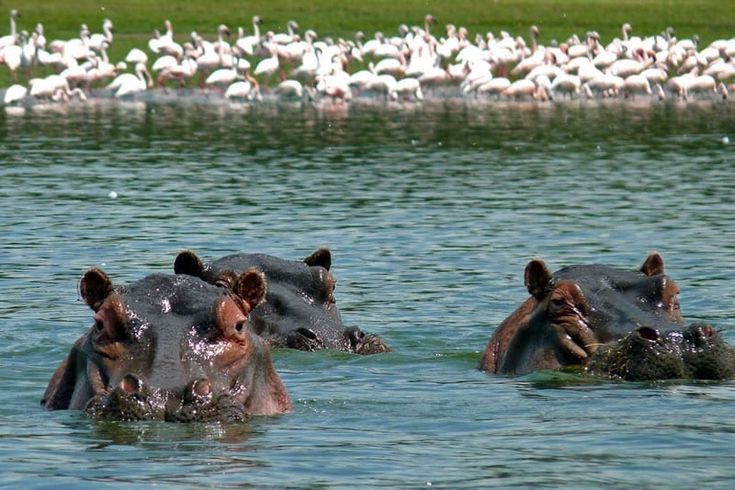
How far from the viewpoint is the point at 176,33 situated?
61.8 meters

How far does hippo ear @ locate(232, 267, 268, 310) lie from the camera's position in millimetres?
8750

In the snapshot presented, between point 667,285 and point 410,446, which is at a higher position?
point 667,285

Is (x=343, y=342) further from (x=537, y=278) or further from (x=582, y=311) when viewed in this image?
(x=582, y=311)

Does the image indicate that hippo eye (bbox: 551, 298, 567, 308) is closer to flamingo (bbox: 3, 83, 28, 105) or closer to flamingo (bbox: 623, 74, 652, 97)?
flamingo (bbox: 3, 83, 28, 105)

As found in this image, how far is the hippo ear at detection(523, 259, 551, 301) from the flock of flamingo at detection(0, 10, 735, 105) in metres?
37.7

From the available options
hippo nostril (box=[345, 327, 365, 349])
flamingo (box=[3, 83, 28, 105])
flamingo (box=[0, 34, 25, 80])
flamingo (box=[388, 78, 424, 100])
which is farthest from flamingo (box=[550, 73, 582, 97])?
hippo nostril (box=[345, 327, 365, 349])

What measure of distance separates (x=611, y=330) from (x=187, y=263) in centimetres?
245

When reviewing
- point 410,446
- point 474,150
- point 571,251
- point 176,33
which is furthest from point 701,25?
point 410,446

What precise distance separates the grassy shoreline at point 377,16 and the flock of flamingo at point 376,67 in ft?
6.82

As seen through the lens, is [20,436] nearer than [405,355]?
Yes

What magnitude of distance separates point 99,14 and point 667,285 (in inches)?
2054

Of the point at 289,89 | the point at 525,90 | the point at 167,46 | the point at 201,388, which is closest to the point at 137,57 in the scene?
the point at 167,46

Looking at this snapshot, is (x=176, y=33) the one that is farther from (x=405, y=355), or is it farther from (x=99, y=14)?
(x=405, y=355)

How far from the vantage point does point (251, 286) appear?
28.9 feet
